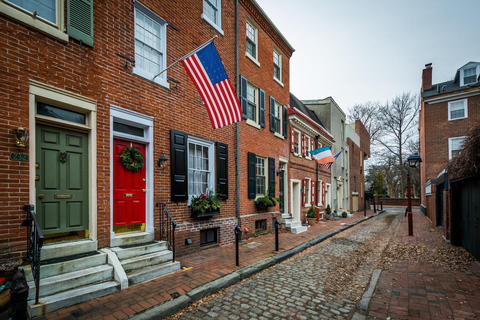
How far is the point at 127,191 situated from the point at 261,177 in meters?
6.24

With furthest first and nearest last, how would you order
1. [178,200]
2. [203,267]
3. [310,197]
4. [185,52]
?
1. [310,197]
2. [185,52]
3. [178,200]
4. [203,267]

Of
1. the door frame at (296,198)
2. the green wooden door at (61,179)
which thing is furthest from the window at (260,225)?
the green wooden door at (61,179)

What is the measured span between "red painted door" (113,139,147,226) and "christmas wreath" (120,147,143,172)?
10cm

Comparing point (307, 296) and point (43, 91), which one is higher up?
point (43, 91)

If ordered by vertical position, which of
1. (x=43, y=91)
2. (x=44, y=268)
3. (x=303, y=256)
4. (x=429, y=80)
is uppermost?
(x=429, y=80)

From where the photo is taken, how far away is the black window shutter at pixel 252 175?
9922 mm

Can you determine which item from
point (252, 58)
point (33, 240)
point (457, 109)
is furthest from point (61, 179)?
point (457, 109)

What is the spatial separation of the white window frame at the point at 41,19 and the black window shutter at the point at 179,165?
2995 millimetres

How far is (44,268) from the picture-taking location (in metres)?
4.04

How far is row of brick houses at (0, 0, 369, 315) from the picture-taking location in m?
4.14

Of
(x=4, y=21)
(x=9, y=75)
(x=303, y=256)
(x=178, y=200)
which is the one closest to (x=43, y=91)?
(x=9, y=75)

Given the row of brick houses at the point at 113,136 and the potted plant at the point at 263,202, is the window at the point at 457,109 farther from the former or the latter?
the row of brick houses at the point at 113,136

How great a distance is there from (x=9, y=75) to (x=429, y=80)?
91.4ft

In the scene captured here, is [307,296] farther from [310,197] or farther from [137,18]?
[310,197]
